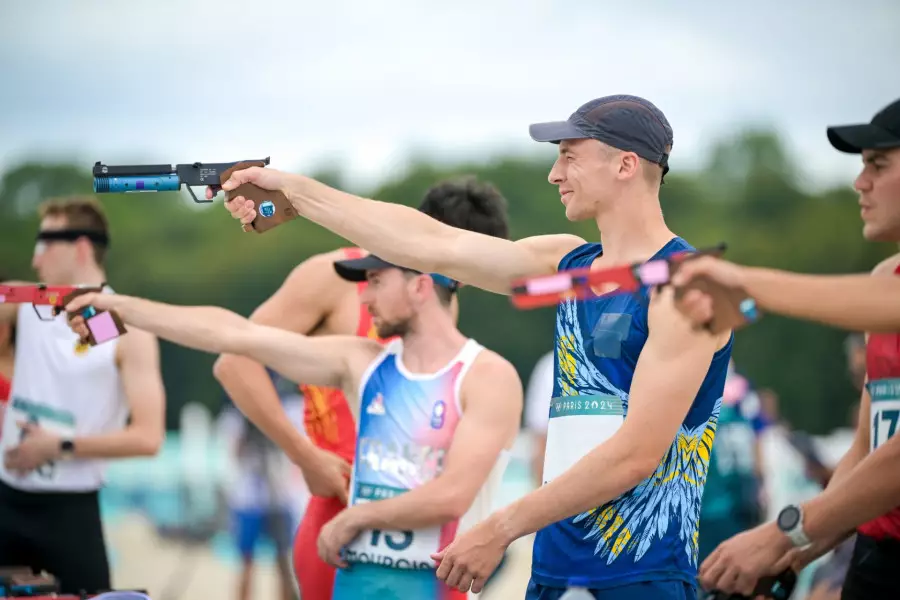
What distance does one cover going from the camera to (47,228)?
5.13m

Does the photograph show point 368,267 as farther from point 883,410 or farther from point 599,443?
point 883,410

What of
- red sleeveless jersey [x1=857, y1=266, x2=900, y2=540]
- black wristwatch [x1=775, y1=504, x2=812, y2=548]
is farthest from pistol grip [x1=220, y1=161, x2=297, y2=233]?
red sleeveless jersey [x1=857, y1=266, x2=900, y2=540]

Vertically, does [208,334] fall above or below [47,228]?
below

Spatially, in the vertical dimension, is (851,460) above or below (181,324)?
below

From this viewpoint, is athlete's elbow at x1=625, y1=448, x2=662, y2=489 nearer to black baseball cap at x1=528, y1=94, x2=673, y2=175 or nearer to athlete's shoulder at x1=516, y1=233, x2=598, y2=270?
athlete's shoulder at x1=516, y1=233, x2=598, y2=270

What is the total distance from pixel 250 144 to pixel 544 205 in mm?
4009

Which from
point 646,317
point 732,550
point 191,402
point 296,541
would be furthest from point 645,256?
point 191,402

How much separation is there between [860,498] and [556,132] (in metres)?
1.09

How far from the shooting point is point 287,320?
13.6 feet

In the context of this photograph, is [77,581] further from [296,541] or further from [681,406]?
[681,406]

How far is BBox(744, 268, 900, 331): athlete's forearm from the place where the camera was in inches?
78.7

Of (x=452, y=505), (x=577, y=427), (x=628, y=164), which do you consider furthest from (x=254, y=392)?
(x=628, y=164)

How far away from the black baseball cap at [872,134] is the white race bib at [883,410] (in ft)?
1.86

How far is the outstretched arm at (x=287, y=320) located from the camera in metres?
4.13
